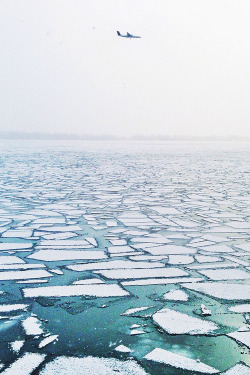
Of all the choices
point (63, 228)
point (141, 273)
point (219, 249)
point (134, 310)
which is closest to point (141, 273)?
point (141, 273)

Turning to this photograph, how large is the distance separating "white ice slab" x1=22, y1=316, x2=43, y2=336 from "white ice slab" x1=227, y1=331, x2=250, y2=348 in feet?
2.75

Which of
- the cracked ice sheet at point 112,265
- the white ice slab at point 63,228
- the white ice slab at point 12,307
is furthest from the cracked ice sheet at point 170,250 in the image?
the white ice slab at point 12,307

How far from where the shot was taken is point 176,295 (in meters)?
2.29

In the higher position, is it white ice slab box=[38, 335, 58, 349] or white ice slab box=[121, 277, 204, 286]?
white ice slab box=[121, 277, 204, 286]

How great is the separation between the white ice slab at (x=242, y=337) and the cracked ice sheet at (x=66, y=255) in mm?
1302

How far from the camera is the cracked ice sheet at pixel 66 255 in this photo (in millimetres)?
2965

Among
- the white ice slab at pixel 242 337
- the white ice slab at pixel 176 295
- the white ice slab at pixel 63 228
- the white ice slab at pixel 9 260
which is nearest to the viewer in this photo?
the white ice slab at pixel 242 337

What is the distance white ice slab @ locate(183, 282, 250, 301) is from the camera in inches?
90.8

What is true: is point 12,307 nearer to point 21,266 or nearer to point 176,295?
point 21,266

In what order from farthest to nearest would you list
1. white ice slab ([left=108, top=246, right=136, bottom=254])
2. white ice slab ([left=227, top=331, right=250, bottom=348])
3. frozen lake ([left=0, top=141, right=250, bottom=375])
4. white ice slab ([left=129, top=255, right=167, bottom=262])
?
white ice slab ([left=108, top=246, right=136, bottom=254]) → white ice slab ([left=129, top=255, right=167, bottom=262]) → white ice slab ([left=227, top=331, right=250, bottom=348]) → frozen lake ([left=0, top=141, right=250, bottom=375])

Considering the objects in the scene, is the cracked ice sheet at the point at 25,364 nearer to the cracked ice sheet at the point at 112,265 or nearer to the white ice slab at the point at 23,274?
the white ice slab at the point at 23,274

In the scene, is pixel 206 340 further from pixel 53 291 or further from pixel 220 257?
pixel 220 257

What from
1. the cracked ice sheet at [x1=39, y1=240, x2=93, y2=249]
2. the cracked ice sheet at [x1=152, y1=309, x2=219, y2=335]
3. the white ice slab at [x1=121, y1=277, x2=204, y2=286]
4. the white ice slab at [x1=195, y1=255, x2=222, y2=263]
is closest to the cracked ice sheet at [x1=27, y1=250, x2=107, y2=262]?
the cracked ice sheet at [x1=39, y1=240, x2=93, y2=249]

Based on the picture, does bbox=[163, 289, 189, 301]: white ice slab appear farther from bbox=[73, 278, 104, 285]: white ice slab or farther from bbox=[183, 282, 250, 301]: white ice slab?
bbox=[73, 278, 104, 285]: white ice slab
